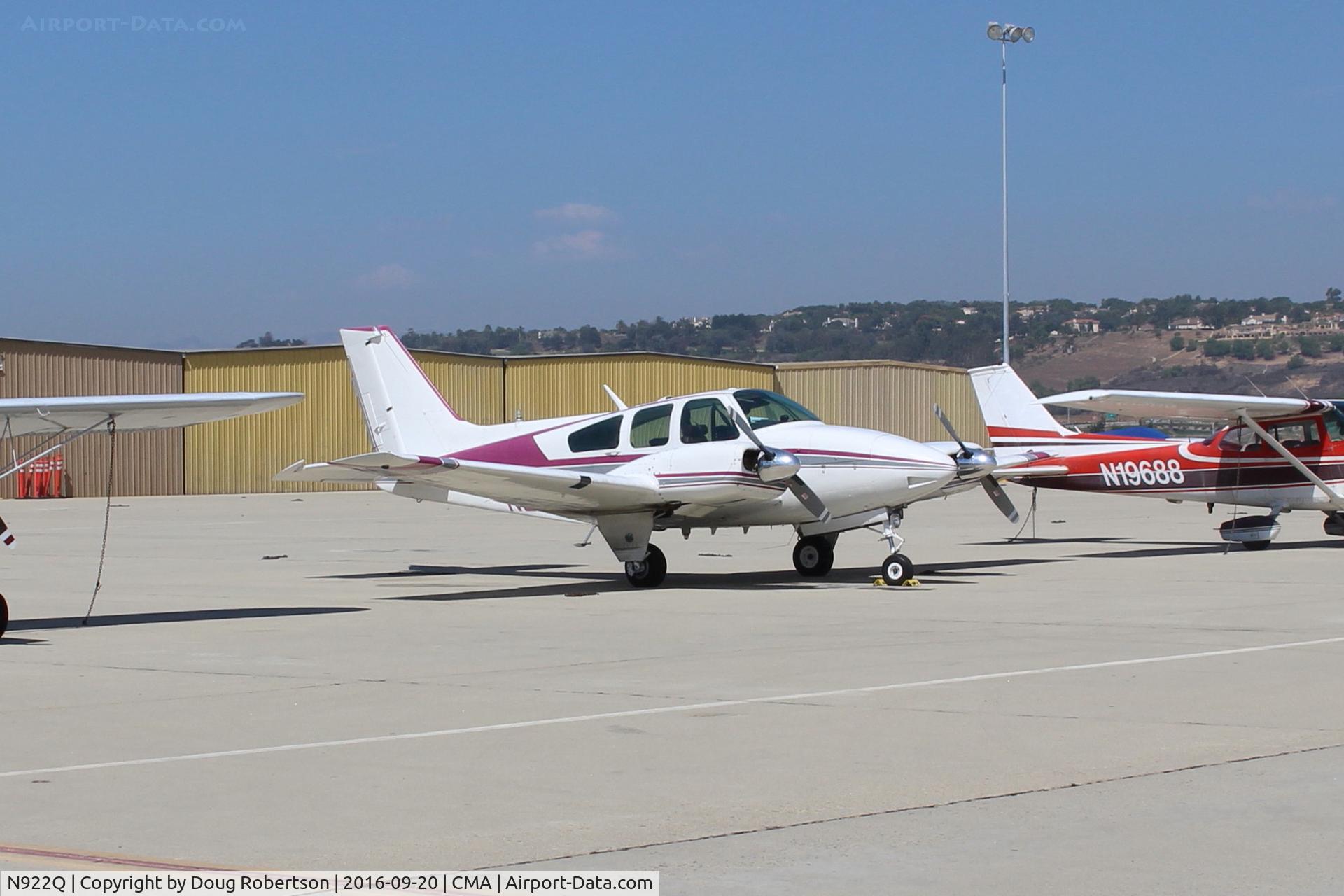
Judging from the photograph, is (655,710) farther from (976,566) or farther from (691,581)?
(976,566)

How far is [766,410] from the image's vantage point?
17.7 m

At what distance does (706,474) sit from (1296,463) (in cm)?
1126

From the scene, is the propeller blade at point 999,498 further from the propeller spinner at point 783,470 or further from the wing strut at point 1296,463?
the wing strut at point 1296,463

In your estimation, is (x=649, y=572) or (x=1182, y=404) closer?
(x=649, y=572)

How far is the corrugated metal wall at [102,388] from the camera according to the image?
44.3 meters

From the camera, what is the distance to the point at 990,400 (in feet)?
88.4

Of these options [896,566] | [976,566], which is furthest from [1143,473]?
[896,566]

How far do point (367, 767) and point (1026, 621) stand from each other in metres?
7.77

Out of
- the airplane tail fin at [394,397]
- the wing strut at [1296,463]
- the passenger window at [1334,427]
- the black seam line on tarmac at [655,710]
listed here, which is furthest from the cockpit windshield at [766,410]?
the passenger window at [1334,427]

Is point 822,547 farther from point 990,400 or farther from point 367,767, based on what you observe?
point 367,767

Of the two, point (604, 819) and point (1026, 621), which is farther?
point (1026, 621)

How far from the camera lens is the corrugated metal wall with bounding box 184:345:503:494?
48.6 metres

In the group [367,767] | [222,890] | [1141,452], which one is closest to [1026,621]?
[367,767]

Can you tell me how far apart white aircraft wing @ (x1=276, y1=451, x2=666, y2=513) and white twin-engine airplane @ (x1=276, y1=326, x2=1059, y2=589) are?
2 centimetres
